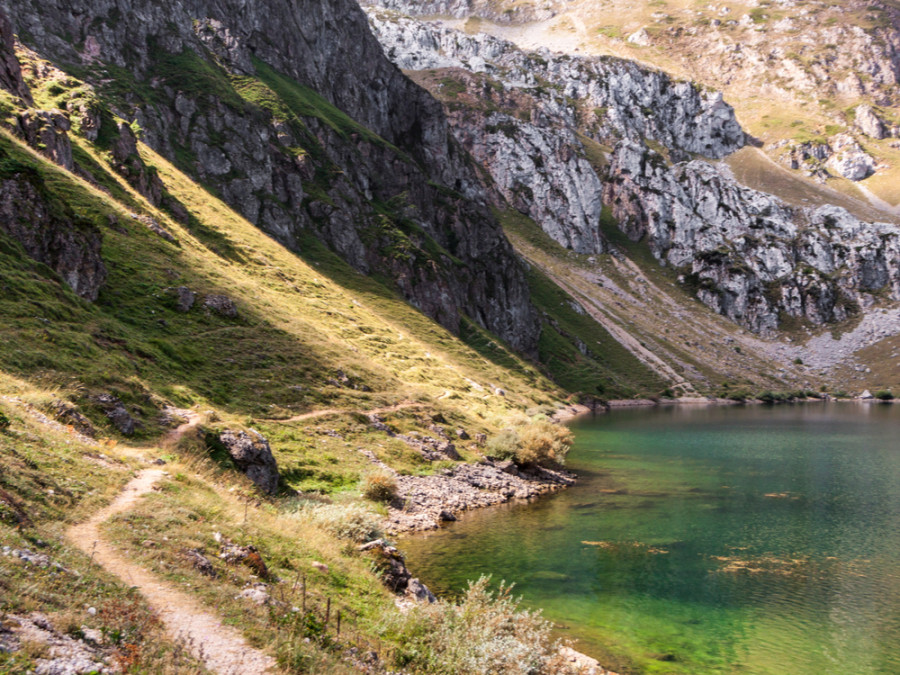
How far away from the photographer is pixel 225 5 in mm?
129000

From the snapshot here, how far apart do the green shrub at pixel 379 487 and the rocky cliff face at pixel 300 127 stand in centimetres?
5374

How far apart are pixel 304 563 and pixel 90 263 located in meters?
34.5

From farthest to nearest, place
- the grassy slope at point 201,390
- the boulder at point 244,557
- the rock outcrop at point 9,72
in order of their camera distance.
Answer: the rock outcrop at point 9,72
the boulder at point 244,557
the grassy slope at point 201,390

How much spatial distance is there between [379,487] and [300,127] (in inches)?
4151

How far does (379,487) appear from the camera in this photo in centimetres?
3419

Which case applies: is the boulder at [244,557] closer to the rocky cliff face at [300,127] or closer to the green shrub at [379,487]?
the green shrub at [379,487]

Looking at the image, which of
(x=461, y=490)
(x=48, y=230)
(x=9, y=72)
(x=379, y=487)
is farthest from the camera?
(x=9, y=72)

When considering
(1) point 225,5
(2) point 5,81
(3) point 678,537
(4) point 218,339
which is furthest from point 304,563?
(1) point 225,5

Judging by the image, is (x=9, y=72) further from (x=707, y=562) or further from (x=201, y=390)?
(x=707, y=562)

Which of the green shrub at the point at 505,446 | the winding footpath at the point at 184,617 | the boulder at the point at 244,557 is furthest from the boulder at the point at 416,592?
the green shrub at the point at 505,446

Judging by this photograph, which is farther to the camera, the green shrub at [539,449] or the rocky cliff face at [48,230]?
the green shrub at [539,449]

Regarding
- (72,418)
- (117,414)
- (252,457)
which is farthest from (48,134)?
(252,457)

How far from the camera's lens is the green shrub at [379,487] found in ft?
111

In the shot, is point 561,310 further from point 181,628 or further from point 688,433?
point 181,628
